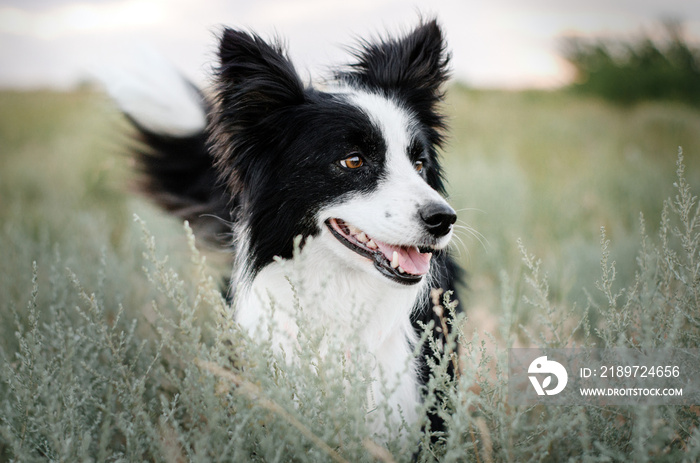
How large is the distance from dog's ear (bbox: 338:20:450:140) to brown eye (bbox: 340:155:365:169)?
0.62m

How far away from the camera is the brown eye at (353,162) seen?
7.66ft

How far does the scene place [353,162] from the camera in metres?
2.35

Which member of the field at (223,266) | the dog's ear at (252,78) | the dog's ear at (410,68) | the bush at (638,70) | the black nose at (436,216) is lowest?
the field at (223,266)

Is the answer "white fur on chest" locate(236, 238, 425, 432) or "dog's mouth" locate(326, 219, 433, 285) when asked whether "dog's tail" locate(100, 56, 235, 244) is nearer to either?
"white fur on chest" locate(236, 238, 425, 432)

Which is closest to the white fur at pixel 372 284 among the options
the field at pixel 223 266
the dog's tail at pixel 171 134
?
the field at pixel 223 266

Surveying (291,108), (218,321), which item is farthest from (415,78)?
(218,321)

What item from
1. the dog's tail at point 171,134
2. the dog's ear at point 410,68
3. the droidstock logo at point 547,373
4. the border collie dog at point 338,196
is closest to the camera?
the droidstock logo at point 547,373

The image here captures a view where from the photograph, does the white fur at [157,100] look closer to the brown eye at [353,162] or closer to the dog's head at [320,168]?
the dog's head at [320,168]

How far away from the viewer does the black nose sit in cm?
208

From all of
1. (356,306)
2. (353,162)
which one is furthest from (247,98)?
(356,306)

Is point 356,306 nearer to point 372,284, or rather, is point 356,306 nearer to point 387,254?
point 372,284

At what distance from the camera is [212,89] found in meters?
2.40

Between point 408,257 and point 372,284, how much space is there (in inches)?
12.1

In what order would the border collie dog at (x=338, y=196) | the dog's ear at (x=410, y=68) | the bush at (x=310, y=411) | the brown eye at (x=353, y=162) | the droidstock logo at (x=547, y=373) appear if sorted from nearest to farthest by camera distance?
the bush at (x=310, y=411) < the droidstock logo at (x=547, y=373) < the border collie dog at (x=338, y=196) < the brown eye at (x=353, y=162) < the dog's ear at (x=410, y=68)
